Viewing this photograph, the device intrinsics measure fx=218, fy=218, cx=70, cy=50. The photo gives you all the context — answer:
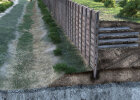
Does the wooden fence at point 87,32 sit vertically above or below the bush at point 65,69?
above

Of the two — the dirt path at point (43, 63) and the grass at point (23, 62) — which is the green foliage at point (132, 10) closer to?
the grass at point (23, 62)

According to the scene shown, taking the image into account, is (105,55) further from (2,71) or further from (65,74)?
(2,71)

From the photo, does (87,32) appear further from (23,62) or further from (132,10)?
(132,10)

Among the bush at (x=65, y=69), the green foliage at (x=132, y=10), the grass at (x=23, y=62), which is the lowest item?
the grass at (x=23, y=62)

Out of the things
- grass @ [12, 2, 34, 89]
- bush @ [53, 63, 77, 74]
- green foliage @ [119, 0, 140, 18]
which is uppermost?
green foliage @ [119, 0, 140, 18]

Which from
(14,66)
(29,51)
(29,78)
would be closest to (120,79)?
(29,78)

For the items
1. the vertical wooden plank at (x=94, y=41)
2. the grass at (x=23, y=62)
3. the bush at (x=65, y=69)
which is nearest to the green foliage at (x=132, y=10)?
the grass at (x=23, y=62)

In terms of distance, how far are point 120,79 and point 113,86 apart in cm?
59

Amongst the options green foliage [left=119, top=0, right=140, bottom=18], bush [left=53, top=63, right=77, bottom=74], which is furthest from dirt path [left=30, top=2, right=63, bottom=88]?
green foliage [left=119, top=0, right=140, bottom=18]

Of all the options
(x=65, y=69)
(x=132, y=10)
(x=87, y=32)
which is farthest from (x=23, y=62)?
(x=132, y=10)

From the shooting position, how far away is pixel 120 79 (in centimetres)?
973

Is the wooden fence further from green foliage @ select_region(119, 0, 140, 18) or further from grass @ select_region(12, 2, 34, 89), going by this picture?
green foliage @ select_region(119, 0, 140, 18)

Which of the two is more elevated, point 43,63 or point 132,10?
point 132,10

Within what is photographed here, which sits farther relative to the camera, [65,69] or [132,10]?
[132,10]
